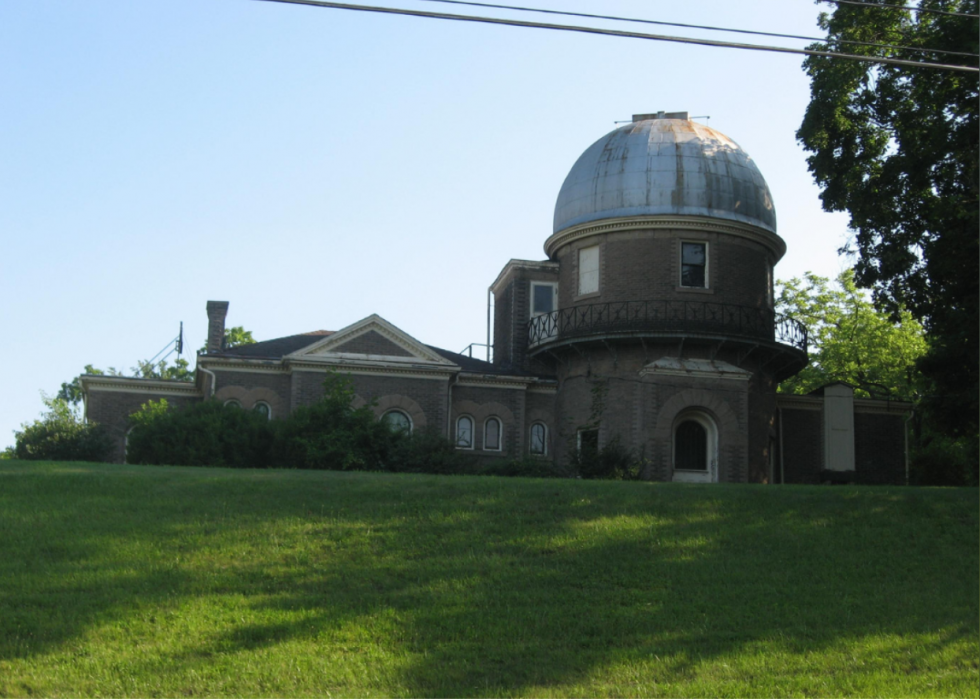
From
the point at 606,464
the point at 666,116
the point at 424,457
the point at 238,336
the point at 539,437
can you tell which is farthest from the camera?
the point at 238,336

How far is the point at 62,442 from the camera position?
33.8 metres

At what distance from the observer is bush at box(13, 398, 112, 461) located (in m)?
33.7

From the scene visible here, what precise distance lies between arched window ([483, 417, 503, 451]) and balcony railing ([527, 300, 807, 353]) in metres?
5.65

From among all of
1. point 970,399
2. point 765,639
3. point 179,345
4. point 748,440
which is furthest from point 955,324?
point 179,345

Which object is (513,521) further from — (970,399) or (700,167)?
(700,167)

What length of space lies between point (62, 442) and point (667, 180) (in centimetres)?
1873

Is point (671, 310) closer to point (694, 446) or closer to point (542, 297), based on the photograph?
point (694, 446)

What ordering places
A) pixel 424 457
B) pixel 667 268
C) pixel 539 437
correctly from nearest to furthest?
pixel 424 457
pixel 667 268
pixel 539 437

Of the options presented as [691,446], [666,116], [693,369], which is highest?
[666,116]

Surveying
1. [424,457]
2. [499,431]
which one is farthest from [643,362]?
[499,431]

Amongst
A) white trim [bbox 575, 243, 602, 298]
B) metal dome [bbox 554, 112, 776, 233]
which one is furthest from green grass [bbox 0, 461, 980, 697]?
metal dome [bbox 554, 112, 776, 233]

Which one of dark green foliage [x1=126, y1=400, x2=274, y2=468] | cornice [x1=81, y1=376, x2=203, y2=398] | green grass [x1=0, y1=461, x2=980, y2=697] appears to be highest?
cornice [x1=81, y1=376, x2=203, y2=398]

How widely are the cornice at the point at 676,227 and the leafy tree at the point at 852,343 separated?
16281mm

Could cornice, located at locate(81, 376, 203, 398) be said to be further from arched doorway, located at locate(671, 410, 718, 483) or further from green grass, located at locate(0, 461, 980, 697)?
green grass, located at locate(0, 461, 980, 697)
